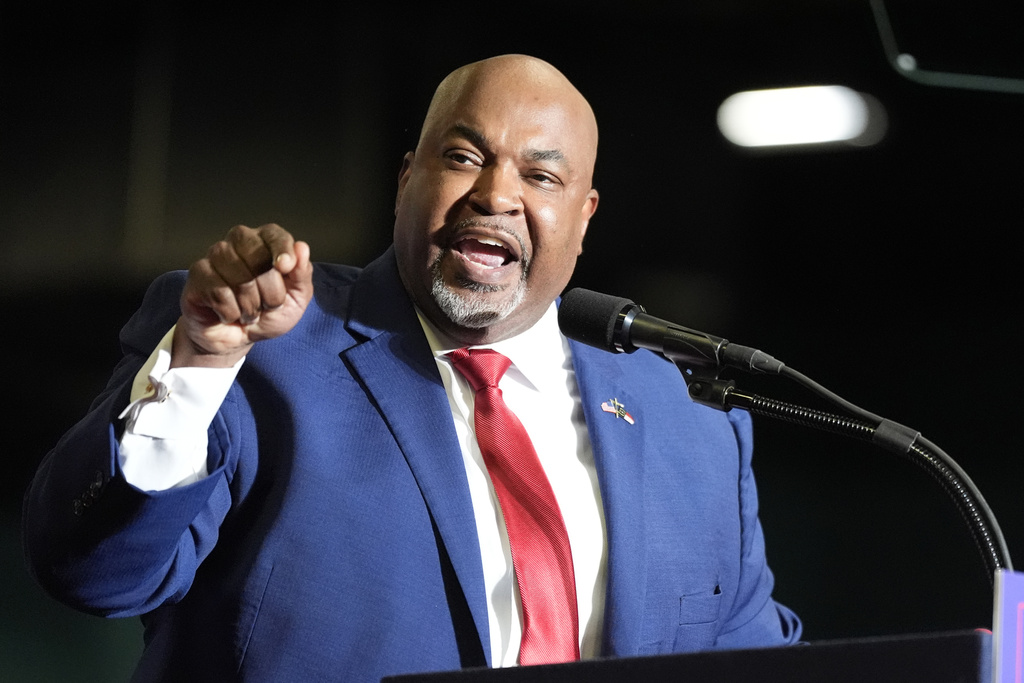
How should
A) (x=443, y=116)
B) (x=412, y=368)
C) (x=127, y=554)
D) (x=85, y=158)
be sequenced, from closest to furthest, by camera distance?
1. (x=127, y=554)
2. (x=412, y=368)
3. (x=443, y=116)
4. (x=85, y=158)

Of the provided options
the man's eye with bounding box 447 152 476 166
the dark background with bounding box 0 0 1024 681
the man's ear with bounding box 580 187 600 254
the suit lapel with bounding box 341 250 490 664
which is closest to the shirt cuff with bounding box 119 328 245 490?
the suit lapel with bounding box 341 250 490 664

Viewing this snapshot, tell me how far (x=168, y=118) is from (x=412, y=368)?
0.94m

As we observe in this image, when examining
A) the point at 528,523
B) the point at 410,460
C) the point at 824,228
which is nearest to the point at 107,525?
the point at 410,460

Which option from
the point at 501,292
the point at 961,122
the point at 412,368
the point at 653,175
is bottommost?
the point at 412,368

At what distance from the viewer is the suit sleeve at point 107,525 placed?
1.19m

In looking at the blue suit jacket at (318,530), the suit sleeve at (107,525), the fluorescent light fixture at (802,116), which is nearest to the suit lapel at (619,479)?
the blue suit jacket at (318,530)

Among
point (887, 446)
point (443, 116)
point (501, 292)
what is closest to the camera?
point (887, 446)

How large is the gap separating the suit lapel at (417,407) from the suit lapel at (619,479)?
0.23 metres

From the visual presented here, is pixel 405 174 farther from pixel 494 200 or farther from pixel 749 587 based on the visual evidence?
pixel 749 587

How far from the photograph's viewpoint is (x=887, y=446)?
1089mm

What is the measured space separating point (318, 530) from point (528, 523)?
33cm

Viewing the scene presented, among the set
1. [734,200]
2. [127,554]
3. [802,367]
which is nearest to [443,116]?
[127,554]

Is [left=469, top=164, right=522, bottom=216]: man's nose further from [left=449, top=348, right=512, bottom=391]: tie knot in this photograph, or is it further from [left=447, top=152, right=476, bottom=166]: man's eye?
[left=449, top=348, right=512, bottom=391]: tie knot

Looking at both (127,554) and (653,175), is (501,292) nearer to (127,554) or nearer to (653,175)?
(127,554)
